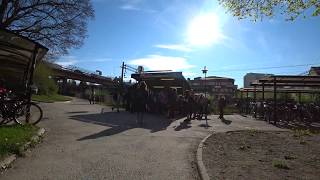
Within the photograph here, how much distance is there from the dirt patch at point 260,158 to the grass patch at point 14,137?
3882mm

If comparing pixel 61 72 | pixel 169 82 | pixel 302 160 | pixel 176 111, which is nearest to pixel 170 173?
pixel 302 160

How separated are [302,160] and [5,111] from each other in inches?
334

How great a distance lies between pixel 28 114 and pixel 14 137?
380cm

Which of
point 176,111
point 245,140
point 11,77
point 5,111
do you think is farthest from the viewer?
point 176,111

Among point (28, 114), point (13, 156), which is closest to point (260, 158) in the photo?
point (13, 156)

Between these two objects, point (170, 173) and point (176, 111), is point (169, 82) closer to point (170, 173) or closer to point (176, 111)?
point (176, 111)

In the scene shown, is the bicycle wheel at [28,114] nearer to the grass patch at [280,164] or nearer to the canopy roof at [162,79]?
the grass patch at [280,164]

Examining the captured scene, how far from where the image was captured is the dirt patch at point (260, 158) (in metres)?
8.35

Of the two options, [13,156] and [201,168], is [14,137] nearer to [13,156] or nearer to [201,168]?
[13,156]

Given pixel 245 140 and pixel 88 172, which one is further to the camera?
pixel 245 140

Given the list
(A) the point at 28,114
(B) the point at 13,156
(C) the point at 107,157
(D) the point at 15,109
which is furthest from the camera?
(A) the point at 28,114

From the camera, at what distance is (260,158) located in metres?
10.3

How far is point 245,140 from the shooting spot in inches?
560

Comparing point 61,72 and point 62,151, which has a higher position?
point 61,72
